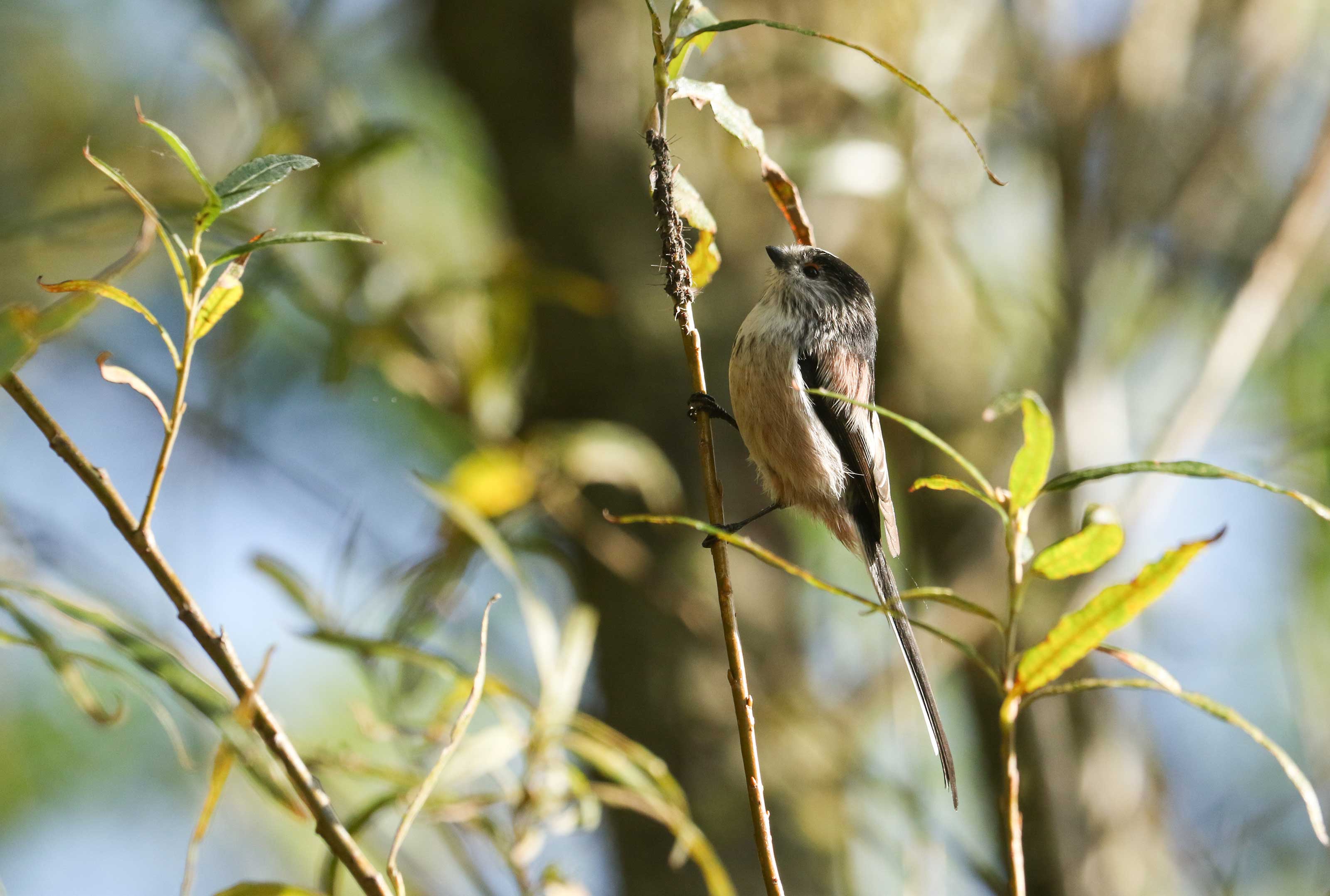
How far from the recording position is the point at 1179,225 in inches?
135

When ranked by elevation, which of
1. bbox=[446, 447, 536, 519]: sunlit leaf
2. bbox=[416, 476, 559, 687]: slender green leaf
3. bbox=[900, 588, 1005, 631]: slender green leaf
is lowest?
bbox=[900, 588, 1005, 631]: slender green leaf

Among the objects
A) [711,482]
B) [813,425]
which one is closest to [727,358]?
[813,425]

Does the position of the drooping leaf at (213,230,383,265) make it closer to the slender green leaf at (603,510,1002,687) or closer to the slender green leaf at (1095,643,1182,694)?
the slender green leaf at (603,510,1002,687)

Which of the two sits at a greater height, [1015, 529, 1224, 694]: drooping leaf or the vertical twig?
[1015, 529, 1224, 694]: drooping leaf

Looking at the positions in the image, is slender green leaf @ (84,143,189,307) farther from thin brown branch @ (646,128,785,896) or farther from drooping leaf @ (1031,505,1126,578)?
drooping leaf @ (1031,505,1126,578)

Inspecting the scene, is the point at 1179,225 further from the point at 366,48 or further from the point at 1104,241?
the point at 366,48

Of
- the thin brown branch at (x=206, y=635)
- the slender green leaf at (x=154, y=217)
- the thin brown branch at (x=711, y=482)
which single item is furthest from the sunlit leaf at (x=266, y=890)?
the slender green leaf at (x=154, y=217)

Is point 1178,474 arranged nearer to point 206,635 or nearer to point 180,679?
point 206,635

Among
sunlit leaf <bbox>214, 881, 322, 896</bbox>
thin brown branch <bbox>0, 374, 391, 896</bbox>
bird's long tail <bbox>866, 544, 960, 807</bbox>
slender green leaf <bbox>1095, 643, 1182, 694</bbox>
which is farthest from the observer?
bird's long tail <bbox>866, 544, 960, 807</bbox>

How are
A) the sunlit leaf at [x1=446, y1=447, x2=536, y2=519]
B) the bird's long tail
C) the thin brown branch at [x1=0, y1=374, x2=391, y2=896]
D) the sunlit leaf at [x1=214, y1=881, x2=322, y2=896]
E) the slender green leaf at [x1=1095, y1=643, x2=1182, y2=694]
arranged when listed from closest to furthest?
the thin brown branch at [x1=0, y1=374, x2=391, y2=896]
the slender green leaf at [x1=1095, y1=643, x2=1182, y2=694]
the sunlit leaf at [x1=214, y1=881, x2=322, y2=896]
the bird's long tail
the sunlit leaf at [x1=446, y1=447, x2=536, y2=519]

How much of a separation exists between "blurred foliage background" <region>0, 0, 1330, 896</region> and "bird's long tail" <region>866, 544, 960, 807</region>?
1.73 ft

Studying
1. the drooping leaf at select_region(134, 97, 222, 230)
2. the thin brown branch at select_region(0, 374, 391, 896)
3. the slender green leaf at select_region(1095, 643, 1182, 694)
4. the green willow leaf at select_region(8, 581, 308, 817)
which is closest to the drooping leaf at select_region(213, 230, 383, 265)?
the drooping leaf at select_region(134, 97, 222, 230)

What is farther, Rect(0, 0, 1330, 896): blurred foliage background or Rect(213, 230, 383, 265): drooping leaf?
Rect(0, 0, 1330, 896): blurred foliage background

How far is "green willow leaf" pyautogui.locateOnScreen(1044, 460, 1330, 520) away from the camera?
77cm
